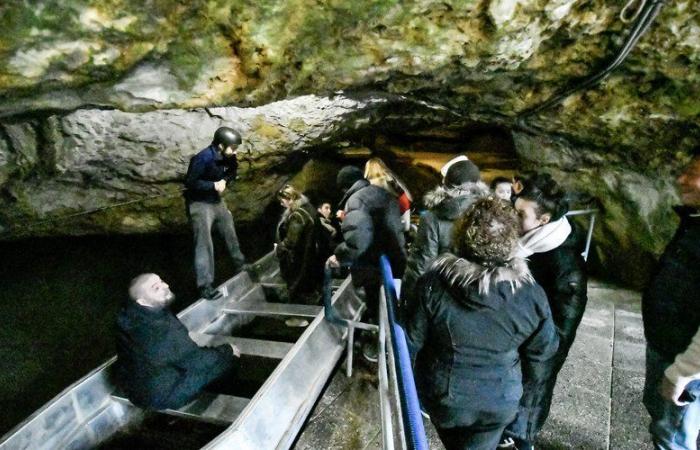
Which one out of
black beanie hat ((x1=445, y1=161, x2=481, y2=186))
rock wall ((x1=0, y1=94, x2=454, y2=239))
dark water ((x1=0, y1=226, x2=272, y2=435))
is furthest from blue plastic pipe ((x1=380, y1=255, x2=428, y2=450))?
dark water ((x1=0, y1=226, x2=272, y2=435))

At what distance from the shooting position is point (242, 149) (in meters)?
7.07

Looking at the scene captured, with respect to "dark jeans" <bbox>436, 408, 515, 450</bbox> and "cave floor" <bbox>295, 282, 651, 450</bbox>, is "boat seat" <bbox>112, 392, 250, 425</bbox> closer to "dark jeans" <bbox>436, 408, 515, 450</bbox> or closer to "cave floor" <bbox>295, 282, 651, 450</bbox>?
"cave floor" <bbox>295, 282, 651, 450</bbox>

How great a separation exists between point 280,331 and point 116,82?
3.33 m

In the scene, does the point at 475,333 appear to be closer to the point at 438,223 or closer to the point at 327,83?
the point at 438,223

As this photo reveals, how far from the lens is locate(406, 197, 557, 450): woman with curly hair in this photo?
1803mm

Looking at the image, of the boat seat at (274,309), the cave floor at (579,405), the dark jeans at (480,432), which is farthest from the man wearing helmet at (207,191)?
the dark jeans at (480,432)

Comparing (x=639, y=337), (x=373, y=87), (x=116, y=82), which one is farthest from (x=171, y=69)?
(x=639, y=337)

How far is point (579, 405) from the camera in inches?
133

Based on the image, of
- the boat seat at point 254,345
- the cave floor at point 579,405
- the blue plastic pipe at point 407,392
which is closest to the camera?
the blue plastic pipe at point 407,392

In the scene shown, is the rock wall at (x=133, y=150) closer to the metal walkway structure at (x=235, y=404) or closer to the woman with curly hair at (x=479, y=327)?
the metal walkway structure at (x=235, y=404)

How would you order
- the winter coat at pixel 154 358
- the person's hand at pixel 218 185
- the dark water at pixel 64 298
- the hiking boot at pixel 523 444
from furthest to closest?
the dark water at pixel 64 298
the person's hand at pixel 218 185
the winter coat at pixel 154 358
the hiking boot at pixel 523 444

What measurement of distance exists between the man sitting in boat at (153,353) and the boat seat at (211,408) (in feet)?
0.27

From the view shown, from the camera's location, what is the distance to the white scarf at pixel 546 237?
2352 mm

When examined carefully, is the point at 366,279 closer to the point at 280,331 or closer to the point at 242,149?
the point at 280,331
